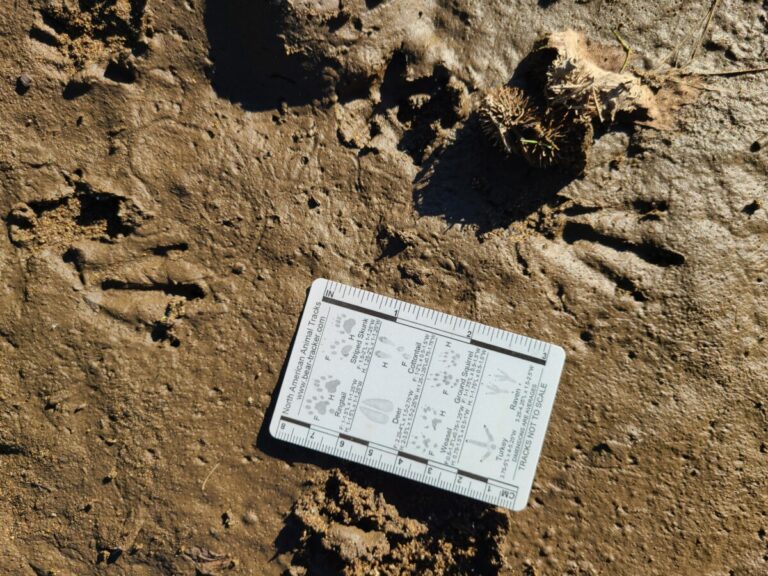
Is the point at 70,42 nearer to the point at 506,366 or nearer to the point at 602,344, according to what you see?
the point at 506,366

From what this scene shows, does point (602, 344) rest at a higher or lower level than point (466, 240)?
lower

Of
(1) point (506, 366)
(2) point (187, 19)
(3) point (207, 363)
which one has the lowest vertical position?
(3) point (207, 363)

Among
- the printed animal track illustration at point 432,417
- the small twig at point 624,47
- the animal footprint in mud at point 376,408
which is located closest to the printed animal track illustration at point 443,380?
the printed animal track illustration at point 432,417

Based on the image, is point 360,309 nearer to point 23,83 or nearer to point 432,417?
point 432,417

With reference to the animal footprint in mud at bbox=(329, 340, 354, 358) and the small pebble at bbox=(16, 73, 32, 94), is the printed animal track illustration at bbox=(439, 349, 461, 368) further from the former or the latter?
the small pebble at bbox=(16, 73, 32, 94)

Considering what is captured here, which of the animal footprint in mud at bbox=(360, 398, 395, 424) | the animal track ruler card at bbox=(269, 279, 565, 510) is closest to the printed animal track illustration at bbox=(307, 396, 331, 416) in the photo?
the animal track ruler card at bbox=(269, 279, 565, 510)

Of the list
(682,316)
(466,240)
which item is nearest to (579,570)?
(682,316)
